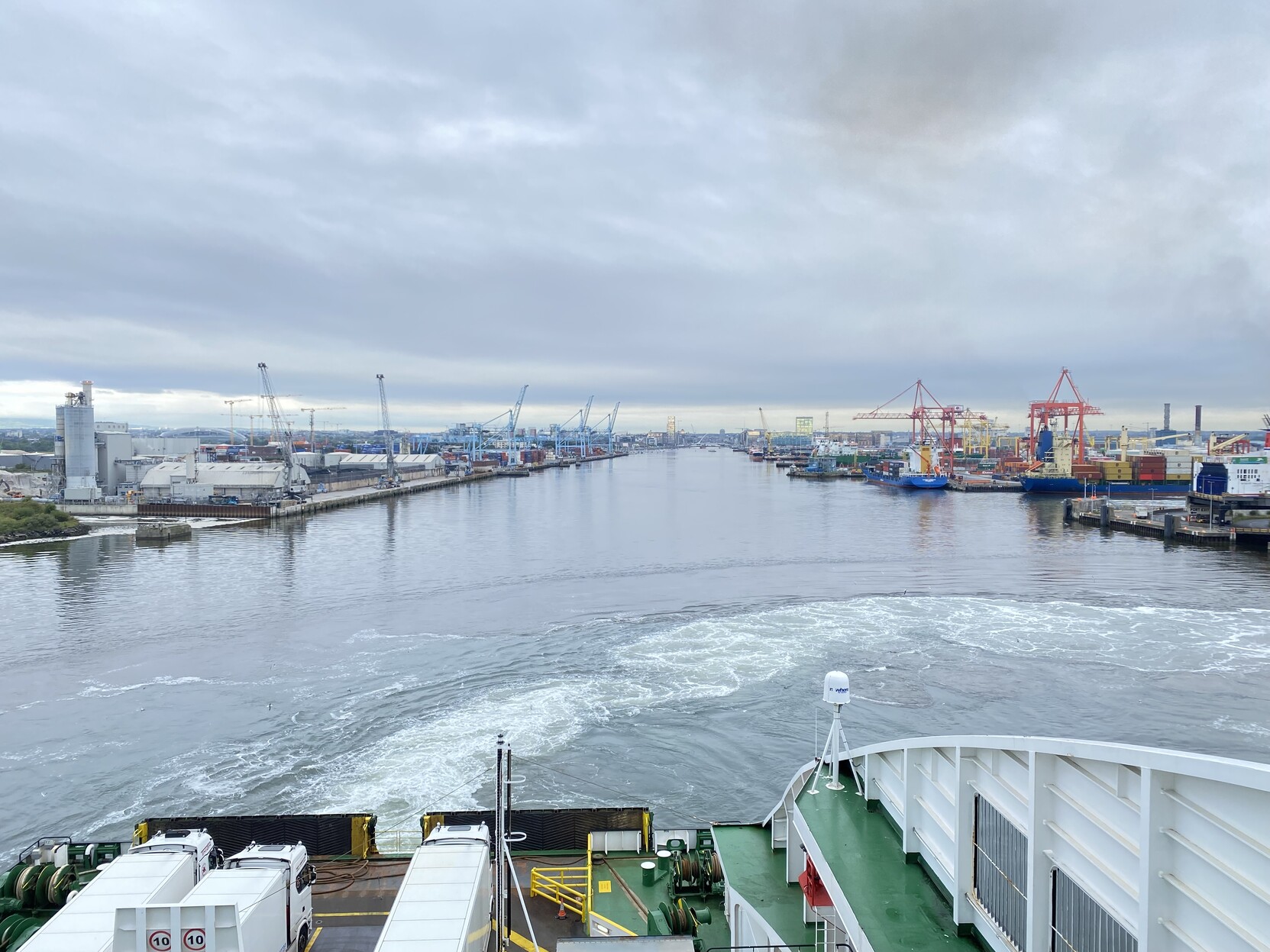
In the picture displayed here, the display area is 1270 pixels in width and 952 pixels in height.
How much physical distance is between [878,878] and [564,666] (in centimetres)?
687

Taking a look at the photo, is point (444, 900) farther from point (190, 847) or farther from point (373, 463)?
point (373, 463)

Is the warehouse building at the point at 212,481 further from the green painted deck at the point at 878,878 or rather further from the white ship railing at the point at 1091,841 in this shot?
the white ship railing at the point at 1091,841

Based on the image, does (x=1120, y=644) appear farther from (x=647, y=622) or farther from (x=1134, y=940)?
(x=1134, y=940)

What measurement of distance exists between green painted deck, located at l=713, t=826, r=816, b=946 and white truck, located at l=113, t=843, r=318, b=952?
5.46 ft

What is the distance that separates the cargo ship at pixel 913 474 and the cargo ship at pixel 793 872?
37.5m

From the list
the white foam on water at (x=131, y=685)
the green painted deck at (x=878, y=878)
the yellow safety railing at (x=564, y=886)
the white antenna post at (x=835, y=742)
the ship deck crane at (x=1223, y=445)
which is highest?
the ship deck crane at (x=1223, y=445)

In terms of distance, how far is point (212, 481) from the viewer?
28.5m

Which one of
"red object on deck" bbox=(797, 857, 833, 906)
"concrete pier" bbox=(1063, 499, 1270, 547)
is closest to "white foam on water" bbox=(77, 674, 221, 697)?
"red object on deck" bbox=(797, 857, 833, 906)

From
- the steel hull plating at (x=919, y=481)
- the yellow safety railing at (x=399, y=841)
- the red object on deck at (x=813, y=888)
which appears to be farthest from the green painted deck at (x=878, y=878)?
the steel hull plating at (x=919, y=481)

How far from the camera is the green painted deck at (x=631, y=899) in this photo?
3.21 meters

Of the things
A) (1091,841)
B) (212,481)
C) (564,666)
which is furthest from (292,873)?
(212,481)

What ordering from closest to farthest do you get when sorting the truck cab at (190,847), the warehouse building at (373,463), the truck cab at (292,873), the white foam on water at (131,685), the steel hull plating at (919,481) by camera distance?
the truck cab at (292,873)
the truck cab at (190,847)
the white foam on water at (131,685)
the steel hull plating at (919,481)
the warehouse building at (373,463)

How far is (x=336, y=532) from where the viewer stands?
2189 centimetres

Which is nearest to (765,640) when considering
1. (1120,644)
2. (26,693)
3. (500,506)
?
(1120,644)
